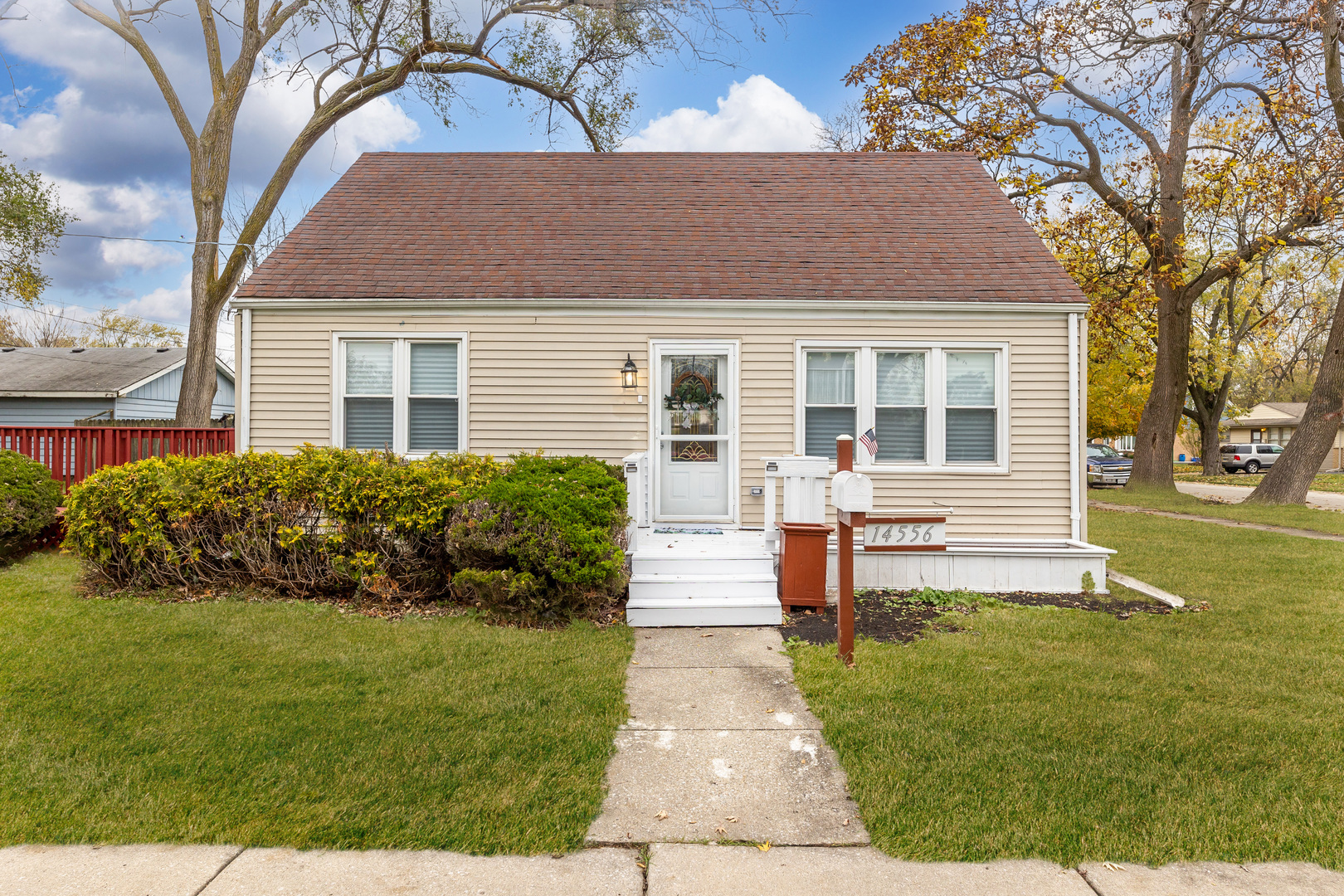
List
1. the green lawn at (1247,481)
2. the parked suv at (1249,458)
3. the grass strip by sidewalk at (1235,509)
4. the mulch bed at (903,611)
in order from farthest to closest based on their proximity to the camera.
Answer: the parked suv at (1249,458) → the green lawn at (1247,481) → the grass strip by sidewalk at (1235,509) → the mulch bed at (903,611)

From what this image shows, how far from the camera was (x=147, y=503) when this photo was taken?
20.3 feet

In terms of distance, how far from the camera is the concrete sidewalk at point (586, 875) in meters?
2.49

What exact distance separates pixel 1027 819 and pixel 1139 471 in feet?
66.0

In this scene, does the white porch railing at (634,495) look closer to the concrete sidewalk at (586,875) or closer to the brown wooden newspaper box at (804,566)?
the brown wooden newspaper box at (804,566)

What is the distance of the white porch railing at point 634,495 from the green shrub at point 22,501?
6165 millimetres

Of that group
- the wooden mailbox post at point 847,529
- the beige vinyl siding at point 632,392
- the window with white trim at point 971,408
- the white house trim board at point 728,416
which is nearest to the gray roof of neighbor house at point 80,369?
the beige vinyl siding at point 632,392

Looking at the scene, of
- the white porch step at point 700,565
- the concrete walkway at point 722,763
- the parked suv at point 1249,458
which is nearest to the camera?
the concrete walkway at point 722,763

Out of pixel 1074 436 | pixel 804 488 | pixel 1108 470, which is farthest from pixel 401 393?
pixel 1108 470

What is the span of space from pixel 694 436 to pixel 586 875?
6.04 meters

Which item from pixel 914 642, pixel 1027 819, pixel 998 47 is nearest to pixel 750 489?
pixel 914 642

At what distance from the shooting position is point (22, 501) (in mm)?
7113

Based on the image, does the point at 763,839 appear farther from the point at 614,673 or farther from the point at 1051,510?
the point at 1051,510

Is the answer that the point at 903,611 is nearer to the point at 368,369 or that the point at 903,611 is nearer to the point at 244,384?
the point at 368,369

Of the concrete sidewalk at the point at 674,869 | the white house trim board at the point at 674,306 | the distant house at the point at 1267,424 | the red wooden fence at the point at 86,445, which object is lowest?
the concrete sidewalk at the point at 674,869
